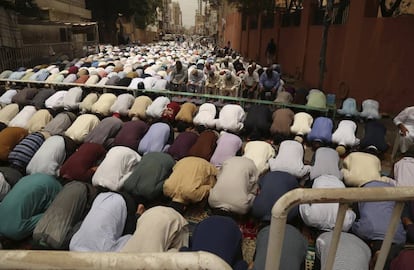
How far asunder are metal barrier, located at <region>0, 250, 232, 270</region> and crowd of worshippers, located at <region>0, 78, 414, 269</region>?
1782 millimetres

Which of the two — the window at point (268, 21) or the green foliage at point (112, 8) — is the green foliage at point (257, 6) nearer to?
the window at point (268, 21)

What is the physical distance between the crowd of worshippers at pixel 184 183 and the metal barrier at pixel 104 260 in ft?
5.85

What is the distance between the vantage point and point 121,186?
438 cm

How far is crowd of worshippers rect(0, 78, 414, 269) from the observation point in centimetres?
310

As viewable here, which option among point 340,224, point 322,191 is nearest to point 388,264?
point 340,224

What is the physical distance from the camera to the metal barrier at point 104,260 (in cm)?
107

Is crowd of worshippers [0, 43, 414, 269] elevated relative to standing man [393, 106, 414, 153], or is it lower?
lower

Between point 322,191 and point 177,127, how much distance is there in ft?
20.5

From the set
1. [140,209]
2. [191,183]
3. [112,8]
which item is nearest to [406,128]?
[191,183]

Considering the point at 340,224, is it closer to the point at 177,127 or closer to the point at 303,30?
the point at 177,127

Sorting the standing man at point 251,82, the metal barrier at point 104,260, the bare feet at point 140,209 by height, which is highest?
the metal barrier at point 104,260

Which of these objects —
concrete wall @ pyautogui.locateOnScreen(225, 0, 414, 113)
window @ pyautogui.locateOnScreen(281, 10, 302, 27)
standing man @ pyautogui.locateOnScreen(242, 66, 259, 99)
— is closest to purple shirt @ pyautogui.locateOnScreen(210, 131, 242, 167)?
standing man @ pyautogui.locateOnScreen(242, 66, 259, 99)

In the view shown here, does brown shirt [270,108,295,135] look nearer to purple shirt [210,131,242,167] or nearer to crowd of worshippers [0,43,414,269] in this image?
crowd of worshippers [0,43,414,269]

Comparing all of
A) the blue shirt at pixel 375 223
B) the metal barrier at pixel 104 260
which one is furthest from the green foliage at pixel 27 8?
the metal barrier at pixel 104 260
